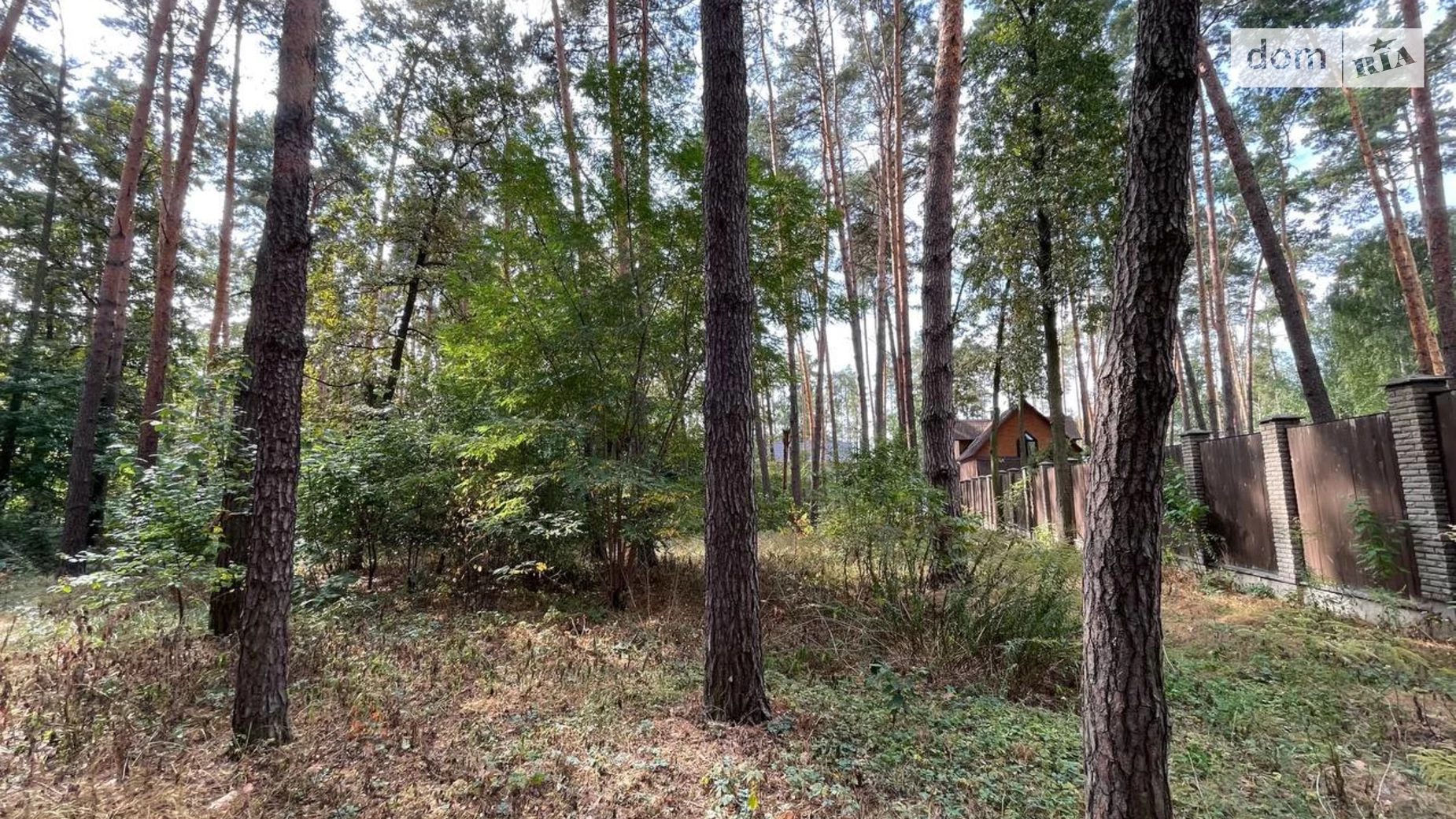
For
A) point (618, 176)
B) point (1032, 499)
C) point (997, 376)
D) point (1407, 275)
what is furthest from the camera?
point (997, 376)

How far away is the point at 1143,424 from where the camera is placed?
188cm

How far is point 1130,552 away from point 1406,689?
12.9 ft

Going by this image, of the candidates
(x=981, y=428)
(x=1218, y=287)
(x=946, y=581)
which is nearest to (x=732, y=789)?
(x=946, y=581)

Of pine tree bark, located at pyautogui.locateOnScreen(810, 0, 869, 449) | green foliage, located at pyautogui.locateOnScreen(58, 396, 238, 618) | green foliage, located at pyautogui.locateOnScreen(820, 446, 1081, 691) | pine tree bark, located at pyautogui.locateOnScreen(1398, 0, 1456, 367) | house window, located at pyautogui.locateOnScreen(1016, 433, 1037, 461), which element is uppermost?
pine tree bark, located at pyautogui.locateOnScreen(810, 0, 869, 449)

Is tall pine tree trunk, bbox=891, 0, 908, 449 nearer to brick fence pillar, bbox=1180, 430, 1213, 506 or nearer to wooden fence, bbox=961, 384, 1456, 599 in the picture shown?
brick fence pillar, bbox=1180, 430, 1213, 506

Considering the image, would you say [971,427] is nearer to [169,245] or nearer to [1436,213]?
[1436,213]

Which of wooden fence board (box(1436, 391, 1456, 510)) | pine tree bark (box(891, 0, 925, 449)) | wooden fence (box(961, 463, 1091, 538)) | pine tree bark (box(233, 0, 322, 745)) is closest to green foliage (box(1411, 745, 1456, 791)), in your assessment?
wooden fence board (box(1436, 391, 1456, 510))

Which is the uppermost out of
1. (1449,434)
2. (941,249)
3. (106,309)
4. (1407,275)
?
(1407,275)

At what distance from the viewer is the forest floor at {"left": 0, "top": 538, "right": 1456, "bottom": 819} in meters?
2.49

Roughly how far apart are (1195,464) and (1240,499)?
862 mm

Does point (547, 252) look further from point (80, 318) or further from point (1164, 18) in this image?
point (80, 318)

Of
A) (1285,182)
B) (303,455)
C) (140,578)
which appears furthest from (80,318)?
(1285,182)

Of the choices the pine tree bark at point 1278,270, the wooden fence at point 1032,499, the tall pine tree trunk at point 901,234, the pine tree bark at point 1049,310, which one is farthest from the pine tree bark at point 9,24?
the pine tree bark at point 1278,270

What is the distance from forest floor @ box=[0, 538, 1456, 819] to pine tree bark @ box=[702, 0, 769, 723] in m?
0.33
